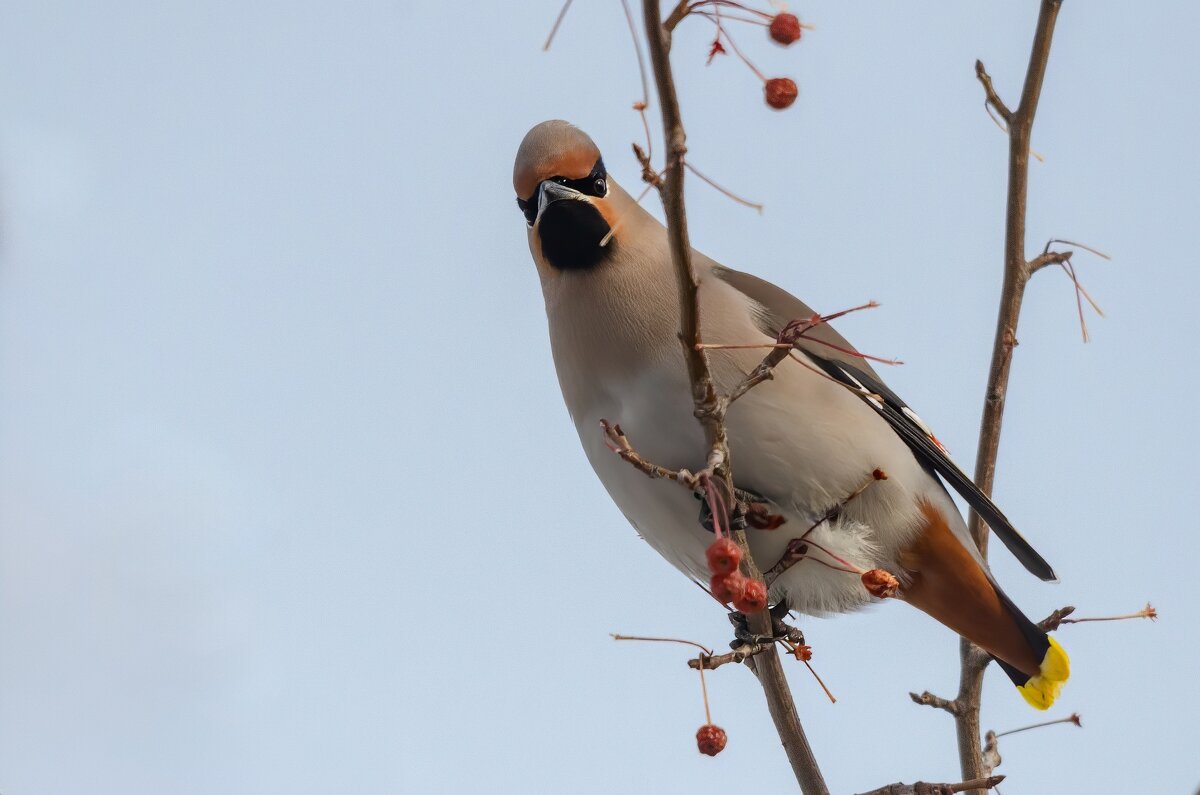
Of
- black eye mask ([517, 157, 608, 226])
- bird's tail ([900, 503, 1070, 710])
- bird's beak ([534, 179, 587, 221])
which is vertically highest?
black eye mask ([517, 157, 608, 226])

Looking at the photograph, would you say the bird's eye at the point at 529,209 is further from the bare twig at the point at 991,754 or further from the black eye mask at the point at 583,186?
the bare twig at the point at 991,754

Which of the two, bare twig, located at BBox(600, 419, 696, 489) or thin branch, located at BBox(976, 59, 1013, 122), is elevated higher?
thin branch, located at BBox(976, 59, 1013, 122)

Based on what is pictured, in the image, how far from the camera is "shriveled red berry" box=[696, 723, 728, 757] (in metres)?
2.84

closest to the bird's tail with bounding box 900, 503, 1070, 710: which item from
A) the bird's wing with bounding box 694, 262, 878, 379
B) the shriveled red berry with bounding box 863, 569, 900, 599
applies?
the bird's wing with bounding box 694, 262, 878, 379

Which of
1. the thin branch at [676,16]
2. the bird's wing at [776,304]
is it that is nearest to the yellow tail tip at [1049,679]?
the bird's wing at [776,304]

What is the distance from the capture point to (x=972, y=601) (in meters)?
4.04

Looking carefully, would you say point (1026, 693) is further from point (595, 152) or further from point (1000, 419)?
point (595, 152)

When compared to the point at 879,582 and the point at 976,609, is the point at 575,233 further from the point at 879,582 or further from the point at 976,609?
the point at 976,609

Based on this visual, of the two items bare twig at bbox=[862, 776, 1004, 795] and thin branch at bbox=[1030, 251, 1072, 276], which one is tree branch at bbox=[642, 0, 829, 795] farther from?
thin branch at bbox=[1030, 251, 1072, 276]

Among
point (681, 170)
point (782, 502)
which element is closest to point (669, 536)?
point (782, 502)

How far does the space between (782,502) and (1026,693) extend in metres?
1.23

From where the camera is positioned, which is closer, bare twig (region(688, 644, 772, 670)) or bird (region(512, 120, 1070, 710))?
bare twig (region(688, 644, 772, 670))

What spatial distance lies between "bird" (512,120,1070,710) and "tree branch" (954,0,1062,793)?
79 mm

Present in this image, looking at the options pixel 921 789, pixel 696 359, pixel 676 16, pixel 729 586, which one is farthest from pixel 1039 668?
pixel 676 16
